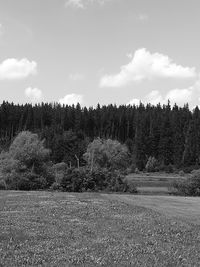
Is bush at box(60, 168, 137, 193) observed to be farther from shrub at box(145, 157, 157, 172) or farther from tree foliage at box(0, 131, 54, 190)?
shrub at box(145, 157, 157, 172)

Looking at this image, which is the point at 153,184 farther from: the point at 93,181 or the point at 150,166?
the point at 150,166

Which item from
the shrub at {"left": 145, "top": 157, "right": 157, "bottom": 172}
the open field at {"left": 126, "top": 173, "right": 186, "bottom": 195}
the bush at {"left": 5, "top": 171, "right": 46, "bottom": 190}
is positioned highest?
the shrub at {"left": 145, "top": 157, "right": 157, "bottom": 172}

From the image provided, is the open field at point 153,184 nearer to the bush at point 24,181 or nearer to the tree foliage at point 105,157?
the tree foliage at point 105,157

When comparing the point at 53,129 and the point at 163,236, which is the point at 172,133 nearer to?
the point at 53,129

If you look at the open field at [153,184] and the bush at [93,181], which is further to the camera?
the open field at [153,184]

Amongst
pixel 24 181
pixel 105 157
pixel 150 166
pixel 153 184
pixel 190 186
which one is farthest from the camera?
pixel 150 166

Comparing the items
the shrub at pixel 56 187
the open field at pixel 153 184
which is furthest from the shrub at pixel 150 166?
the shrub at pixel 56 187

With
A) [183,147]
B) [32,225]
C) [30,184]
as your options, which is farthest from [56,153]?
[32,225]

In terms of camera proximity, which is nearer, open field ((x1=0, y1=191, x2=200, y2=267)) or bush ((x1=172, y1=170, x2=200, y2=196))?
open field ((x1=0, y1=191, x2=200, y2=267))

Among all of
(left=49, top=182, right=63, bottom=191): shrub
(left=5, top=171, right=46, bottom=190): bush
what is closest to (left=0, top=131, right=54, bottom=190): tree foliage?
(left=5, top=171, right=46, bottom=190): bush

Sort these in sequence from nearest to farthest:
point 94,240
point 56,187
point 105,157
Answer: point 94,240, point 56,187, point 105,157

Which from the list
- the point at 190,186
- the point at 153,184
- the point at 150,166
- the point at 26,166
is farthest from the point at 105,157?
the point at 150,166

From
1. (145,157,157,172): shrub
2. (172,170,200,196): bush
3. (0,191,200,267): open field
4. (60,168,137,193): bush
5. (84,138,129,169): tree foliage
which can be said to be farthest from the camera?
(145,157,157,172): shrub

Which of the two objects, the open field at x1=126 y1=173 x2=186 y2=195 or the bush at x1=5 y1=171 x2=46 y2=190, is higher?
the bush at x1=5 y1=171 x2=46 y2=190
